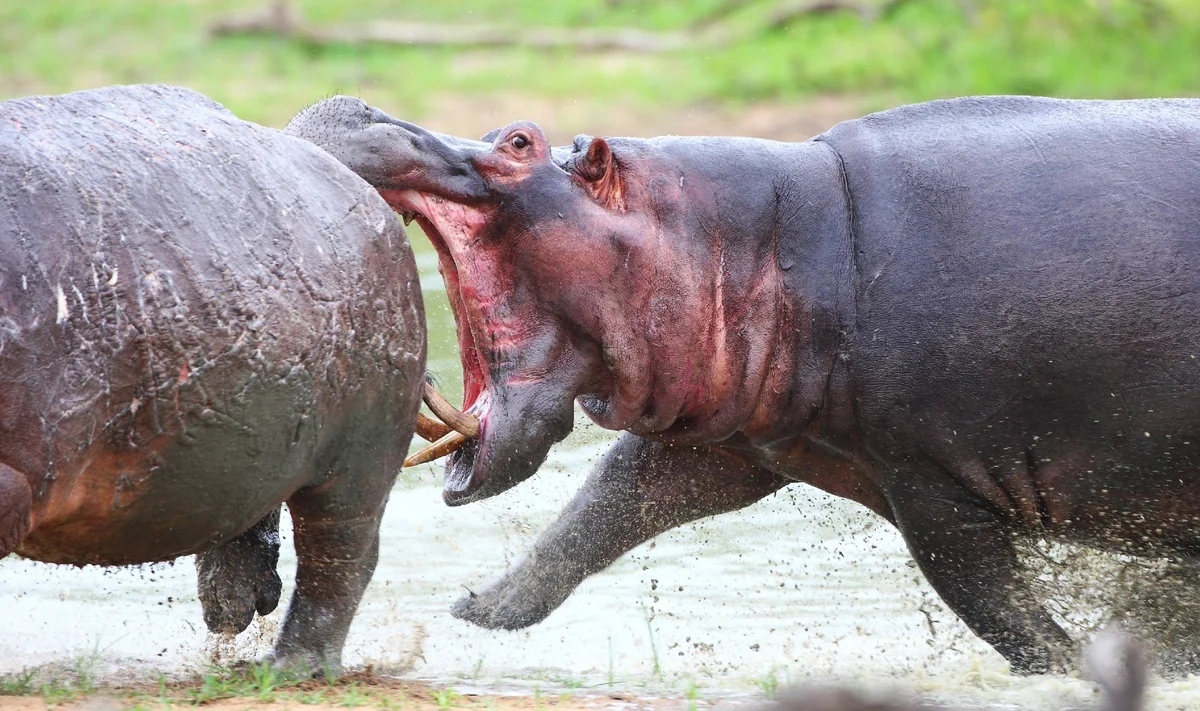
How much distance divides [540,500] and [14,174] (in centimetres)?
371

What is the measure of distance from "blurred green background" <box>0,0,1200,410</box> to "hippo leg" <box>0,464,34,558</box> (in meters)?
12.1

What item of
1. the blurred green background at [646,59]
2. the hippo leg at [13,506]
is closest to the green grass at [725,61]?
the blurred green background at [646,59]

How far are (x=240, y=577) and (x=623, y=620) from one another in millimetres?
1564

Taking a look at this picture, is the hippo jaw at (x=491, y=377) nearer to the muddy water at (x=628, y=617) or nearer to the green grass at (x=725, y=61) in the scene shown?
the muddy water at (x=628, y=617)

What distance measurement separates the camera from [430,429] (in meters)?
4.91

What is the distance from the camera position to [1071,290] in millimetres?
4758

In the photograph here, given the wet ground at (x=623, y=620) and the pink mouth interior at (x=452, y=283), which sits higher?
the pink mouth interior at (x=452, y=283)

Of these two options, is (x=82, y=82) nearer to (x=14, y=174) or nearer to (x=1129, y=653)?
(x=14, y=174)

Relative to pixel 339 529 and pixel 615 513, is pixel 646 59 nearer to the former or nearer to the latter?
pixel 615 513

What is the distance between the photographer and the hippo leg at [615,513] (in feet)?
18.5

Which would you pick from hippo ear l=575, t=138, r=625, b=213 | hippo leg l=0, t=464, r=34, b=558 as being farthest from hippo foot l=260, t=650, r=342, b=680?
hippo ear l=575, t=138, r=625, b=213

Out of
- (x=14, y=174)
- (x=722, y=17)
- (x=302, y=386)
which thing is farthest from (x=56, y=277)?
(x=722, y=17)

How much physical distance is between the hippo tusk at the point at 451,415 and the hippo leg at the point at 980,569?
116 centimetres

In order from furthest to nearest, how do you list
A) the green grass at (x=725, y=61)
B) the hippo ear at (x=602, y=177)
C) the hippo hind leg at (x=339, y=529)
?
the green grass at (x=725, y=61) < the hippo ear at (x=602, y=177) < the hippo hind leg at (x=339, y=529)
